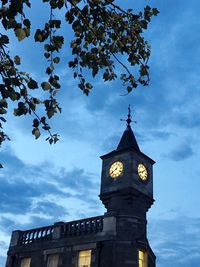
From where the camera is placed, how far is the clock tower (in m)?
27.9

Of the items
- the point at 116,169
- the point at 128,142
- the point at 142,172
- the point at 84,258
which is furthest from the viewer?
the point at 128,142

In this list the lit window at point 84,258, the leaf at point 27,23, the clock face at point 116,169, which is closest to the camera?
the leaf at point 27,23

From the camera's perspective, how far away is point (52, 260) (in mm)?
30156

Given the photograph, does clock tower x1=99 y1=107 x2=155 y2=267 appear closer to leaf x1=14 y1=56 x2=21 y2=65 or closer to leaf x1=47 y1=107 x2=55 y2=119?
leaf x1=47 y1=107 x2=55 y2=119

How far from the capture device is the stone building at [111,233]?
2748 cm

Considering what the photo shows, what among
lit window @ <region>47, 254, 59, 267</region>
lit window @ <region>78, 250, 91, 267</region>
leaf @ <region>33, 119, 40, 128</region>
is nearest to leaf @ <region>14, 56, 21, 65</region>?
leaf @ <region>33, 119, 40, 128</region>

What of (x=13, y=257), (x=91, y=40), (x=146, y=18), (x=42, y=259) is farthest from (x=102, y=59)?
(x=13, y=257)

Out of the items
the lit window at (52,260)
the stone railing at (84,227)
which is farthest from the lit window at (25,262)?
the stone railing at (84,227)

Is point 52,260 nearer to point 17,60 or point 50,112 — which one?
point 50,112

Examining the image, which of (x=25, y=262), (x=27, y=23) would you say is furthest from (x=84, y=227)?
(x=27, y=23)

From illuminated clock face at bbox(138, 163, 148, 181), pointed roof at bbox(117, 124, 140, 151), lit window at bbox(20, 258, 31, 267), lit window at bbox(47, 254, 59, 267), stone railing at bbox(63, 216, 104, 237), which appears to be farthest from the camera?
pointed roof at bbox(117, 124, 140, 151)

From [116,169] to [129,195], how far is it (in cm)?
281

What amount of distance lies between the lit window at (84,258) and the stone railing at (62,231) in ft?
4.61

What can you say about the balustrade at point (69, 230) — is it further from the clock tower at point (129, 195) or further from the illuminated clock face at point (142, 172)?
the illuminated clock face at point (142, 172)
